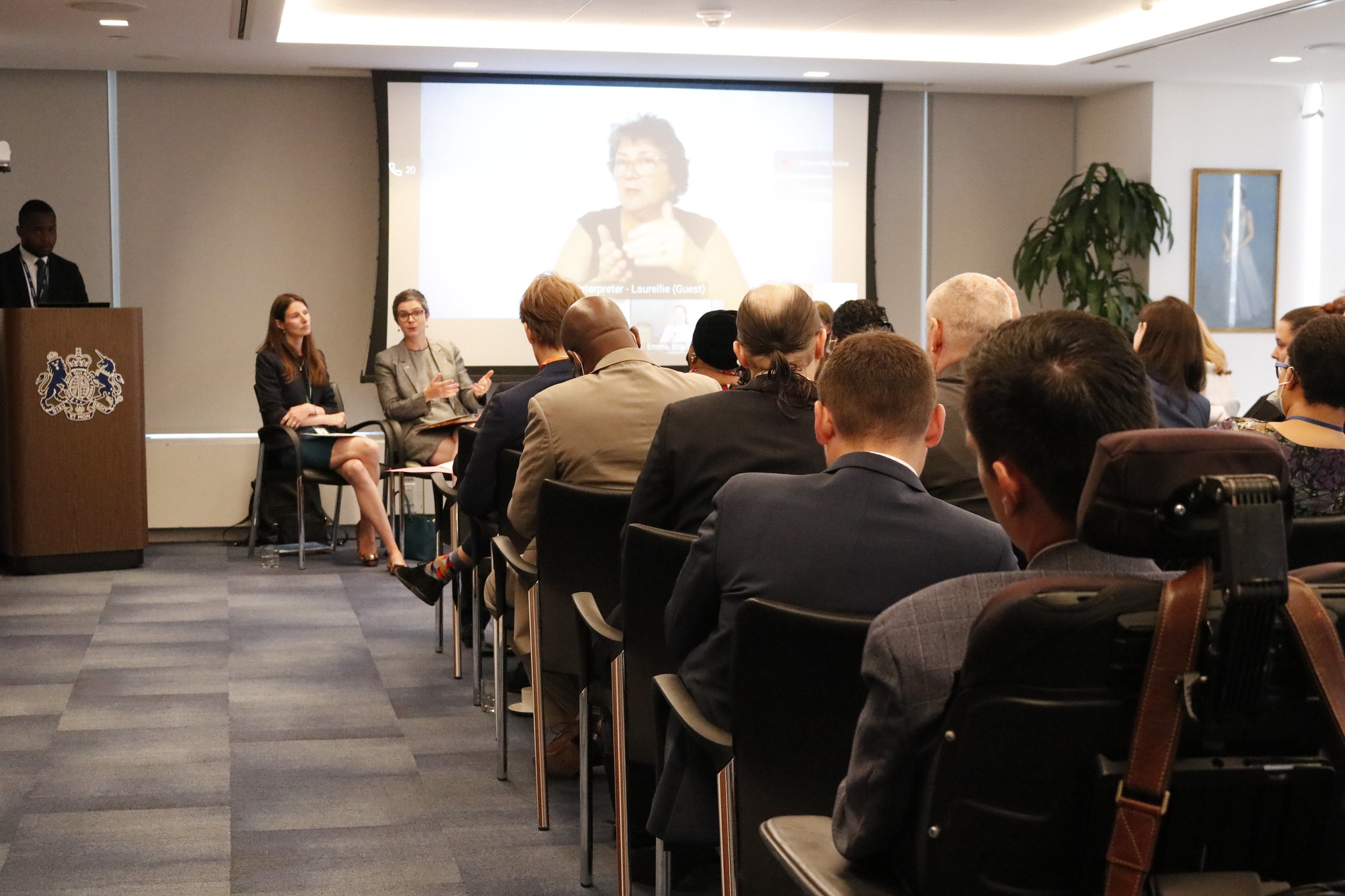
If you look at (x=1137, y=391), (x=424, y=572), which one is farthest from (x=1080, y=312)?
(x=424, y=572)

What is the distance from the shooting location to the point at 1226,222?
8430 mm

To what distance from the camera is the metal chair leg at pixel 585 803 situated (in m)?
2.87

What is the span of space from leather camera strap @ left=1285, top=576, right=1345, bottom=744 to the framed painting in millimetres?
8005

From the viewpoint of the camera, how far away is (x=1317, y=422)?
9.36 feet

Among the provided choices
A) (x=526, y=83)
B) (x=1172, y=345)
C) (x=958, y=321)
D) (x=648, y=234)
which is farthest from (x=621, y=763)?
(x=526, y=83)

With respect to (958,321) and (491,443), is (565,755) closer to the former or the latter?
(491,443)

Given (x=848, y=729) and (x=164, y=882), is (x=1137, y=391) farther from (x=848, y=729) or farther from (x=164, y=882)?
(x=164, y=882)

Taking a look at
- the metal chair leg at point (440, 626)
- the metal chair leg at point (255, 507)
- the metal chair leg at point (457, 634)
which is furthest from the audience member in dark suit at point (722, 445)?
the metal chair leg at point (255, 507)

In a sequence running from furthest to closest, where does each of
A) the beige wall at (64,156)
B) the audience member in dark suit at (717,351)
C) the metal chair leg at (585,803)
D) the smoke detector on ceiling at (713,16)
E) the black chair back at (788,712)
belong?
the beige wall at (64,156), the smoke detector on ceiling at (713,16), the audience member in dark suit at (717,351), the metal chair leg at (585,803), the black chair back at (788,712)

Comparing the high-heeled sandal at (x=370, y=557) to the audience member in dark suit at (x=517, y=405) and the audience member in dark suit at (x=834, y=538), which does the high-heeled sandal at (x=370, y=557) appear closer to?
the audience member in dark suit at (x=517, y=405)

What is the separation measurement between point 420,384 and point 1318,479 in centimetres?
546

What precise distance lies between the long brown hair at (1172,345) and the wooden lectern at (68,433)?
4.88 meters

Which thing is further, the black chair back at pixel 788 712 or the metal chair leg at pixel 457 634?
the metal chair leg at pixel 457 634

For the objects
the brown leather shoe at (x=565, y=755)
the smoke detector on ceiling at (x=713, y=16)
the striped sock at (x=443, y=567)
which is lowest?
the brown leather shoe at (x=565, y=755)
